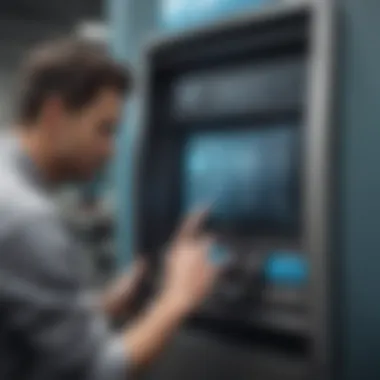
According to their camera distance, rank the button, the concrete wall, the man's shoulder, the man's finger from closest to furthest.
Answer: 1. the man's shoulder
2. the button
3. the man's finger
4. the concrete wall

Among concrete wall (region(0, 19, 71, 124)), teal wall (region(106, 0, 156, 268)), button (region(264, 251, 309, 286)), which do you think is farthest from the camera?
concrete wall (region(0, 19, 71, 124))

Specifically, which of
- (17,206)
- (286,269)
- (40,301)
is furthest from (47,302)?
(286,269)

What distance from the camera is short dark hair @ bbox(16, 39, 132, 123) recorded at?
68.7 inches

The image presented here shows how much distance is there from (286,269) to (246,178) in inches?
9.8

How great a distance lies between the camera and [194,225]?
211 centimetres

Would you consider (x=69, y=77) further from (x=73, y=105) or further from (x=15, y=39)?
(x=15, y=39)

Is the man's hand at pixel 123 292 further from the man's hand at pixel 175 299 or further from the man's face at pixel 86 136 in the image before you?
the man's face at pixel 86 136

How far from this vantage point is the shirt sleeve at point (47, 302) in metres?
1.59

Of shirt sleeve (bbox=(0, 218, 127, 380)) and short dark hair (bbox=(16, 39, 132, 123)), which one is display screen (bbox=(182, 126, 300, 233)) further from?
shirt sleeve (bbox=(0, 218, 127, 380))

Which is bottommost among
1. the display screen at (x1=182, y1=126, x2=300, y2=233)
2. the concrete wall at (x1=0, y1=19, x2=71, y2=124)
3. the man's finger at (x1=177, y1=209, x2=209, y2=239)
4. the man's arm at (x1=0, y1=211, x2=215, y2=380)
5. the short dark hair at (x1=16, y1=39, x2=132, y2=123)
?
the man's arm at (x1=0, y1=211, x2=215, y2=380)

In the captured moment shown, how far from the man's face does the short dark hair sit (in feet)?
0.06

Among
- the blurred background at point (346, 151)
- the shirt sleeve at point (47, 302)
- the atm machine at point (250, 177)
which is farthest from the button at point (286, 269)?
the shirt sleeve at point (47, 302)

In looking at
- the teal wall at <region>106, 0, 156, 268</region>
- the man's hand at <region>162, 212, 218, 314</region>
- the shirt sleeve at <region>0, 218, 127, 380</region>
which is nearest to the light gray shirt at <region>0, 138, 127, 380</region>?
→ the shirt sleeve at <region>0, 218, 127, 380</region>

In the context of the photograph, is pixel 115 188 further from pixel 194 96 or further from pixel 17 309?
pixel 17 309
